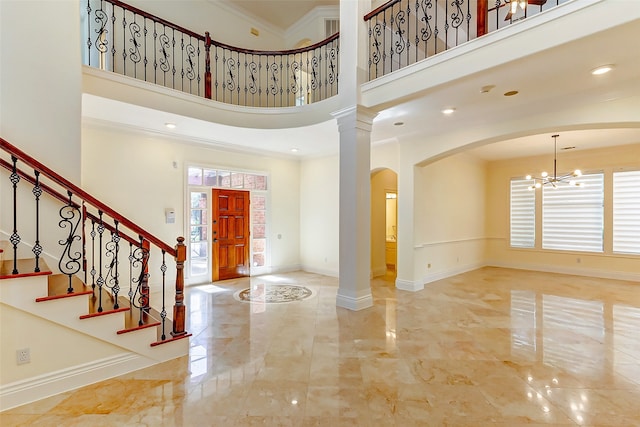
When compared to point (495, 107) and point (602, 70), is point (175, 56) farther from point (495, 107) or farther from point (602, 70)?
point (602, 70)

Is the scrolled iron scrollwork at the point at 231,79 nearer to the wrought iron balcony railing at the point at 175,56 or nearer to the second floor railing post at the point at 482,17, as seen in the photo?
the wrought iron balcony railing at the point at 175,56

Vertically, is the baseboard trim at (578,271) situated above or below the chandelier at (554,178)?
below

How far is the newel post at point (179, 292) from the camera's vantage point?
9.62 ft

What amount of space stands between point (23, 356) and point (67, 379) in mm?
368

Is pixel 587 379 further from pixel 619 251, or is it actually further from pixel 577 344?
pixel 619 251

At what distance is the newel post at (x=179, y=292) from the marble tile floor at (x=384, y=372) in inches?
12.3

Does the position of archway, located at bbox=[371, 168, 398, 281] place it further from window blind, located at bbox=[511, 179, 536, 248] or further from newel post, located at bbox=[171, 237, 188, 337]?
newel post, located at bbox=[171, 237, 188, 337]

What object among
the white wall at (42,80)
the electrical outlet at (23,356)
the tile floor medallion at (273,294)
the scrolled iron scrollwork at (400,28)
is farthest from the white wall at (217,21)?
the electrical outlet at (23,356)

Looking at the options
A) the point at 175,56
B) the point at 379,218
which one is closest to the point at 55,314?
the point at 175,56

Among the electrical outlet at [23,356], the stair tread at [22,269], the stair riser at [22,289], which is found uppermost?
the stair tread at [22,269]

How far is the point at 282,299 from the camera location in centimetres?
507

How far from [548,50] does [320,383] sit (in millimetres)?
3665

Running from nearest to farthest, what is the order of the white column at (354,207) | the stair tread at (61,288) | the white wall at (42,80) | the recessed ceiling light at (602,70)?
the stair tread at (61,288) < the white wall at (42,80) < the recessed ceiling light at (602,70) < the white column at (354,207)

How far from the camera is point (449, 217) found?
7.01m
